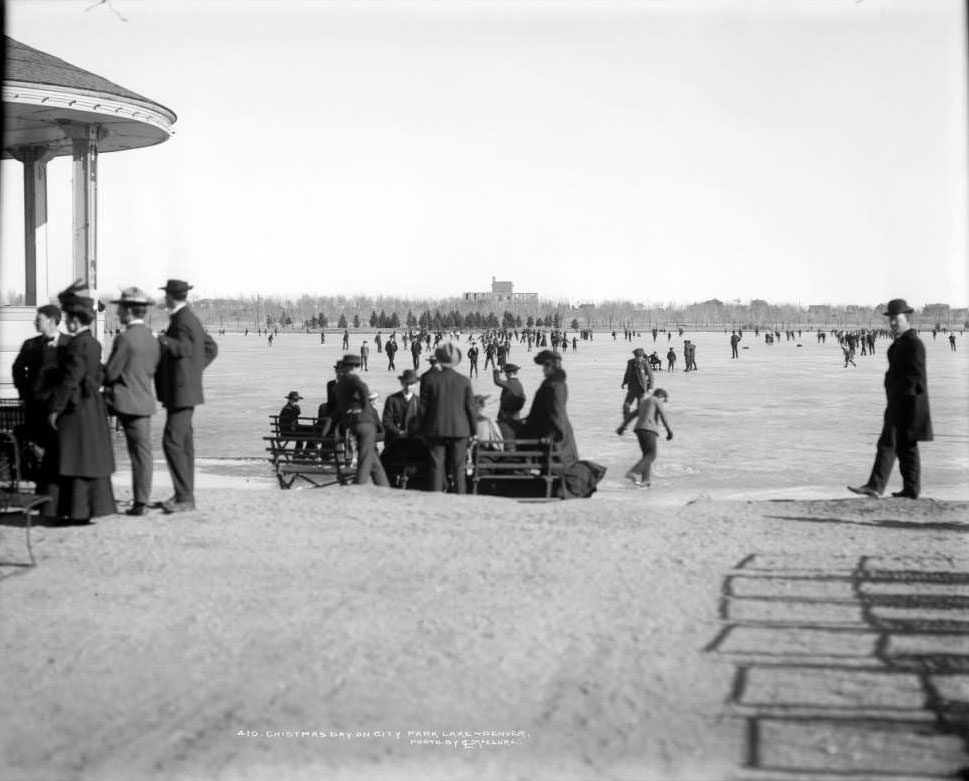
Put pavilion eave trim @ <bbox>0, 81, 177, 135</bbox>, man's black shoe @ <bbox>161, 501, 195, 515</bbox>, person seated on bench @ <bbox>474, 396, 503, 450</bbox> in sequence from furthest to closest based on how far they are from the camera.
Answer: pavilion eave trim @ <bbox>0, 81, 177, 135</bbox>, person seated on bench @ <bbox>474, 396, 503, 450</bbox>, man's black shoe @ <bbox>161, 501, 195, 515</bbox>

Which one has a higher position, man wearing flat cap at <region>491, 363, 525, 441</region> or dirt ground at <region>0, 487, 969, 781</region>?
man wearing flat cap at <region>491, 363, 525, 441</region>

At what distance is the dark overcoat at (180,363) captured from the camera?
8664 mm

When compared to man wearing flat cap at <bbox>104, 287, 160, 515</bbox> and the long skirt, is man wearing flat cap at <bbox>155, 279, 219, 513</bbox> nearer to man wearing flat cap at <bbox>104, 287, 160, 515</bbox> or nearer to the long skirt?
man wearing flat cap at <bbox>104, 287, 160, 515</bbox>

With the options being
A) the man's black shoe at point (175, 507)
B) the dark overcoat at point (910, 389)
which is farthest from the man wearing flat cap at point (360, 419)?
the dark overcoat at point (910, 389)

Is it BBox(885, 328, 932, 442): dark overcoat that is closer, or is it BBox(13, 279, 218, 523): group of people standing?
BBox(13, 279, 218, 523): group of people standing

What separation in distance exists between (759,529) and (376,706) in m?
4.41

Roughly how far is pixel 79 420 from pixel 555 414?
4.49 metres

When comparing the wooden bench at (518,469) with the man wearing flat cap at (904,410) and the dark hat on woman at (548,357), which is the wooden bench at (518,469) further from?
the man wearing flat cap at (904,410)

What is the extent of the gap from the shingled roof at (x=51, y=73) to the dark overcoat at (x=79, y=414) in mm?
8887

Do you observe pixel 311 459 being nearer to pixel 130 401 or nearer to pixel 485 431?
pixel 485 431

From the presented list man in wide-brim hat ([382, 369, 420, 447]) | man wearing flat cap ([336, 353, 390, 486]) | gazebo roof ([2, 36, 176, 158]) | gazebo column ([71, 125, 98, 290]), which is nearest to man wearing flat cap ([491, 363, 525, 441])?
man in wide-brim hat ([382, 369, 420, 447])

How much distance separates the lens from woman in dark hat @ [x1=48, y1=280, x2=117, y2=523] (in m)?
8.02

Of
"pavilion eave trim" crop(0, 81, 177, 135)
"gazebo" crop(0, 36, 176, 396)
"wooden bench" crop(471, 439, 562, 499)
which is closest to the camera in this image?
"wooden bench" crop(471, 439, 562, 499)

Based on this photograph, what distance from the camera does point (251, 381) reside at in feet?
113
